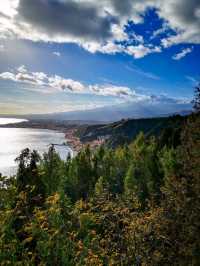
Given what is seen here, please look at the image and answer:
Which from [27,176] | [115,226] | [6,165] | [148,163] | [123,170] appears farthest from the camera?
[6,165]

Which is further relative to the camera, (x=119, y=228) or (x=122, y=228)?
(x=122, y=228)

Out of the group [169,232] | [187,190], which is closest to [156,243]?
[169,232]

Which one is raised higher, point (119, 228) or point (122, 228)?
point (119, 228)

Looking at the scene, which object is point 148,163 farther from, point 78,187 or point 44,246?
point 44,246

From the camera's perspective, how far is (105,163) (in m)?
88.2

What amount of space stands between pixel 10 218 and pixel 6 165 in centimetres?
13255

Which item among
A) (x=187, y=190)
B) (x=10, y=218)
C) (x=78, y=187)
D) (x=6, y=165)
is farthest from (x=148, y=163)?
(x=6, y=165)

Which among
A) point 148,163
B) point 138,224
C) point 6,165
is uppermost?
point 138,224

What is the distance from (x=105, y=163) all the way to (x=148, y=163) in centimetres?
1347

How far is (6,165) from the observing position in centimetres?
14625

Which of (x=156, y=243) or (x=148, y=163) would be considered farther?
(x=148, y=163)

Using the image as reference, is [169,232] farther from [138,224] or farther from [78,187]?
[78,187]

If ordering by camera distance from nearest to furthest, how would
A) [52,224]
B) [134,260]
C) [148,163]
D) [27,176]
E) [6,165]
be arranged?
[134,260] < [52,224] < [27,176] < [148,163] < [6,165]

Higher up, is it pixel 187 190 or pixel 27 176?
pixel 187 190
